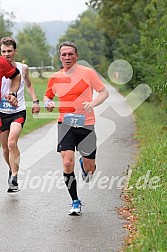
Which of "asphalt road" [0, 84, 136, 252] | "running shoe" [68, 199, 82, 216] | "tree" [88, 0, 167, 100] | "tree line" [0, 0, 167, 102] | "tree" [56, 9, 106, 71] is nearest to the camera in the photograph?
"asphalt road" [0, 84, 136, 252]

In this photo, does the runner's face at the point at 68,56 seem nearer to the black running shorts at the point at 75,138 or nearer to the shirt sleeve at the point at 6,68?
the black running shorts at the point at 75,138

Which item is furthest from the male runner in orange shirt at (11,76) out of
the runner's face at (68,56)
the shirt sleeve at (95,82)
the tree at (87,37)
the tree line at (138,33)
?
the tree at (87,37)

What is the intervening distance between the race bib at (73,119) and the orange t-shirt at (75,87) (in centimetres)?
6

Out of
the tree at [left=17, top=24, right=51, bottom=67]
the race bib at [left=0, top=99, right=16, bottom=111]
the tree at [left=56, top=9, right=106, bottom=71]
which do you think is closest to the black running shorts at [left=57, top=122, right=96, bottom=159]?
the race bib at [left=0, top=99, right=16, bottom=111]

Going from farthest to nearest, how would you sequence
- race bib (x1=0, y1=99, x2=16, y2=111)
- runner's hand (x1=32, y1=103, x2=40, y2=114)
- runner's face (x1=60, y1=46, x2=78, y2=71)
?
runner's hand (x1=32, y1=103, x2=40, y2=114)
race bib (x1=0, y1=99, x2=16, y2=111)
runner's face (x1=60, y1=46, x2=78, y2=71)

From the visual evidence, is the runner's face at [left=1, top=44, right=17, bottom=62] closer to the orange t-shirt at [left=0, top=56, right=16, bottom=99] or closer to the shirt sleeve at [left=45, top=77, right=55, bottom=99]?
the orange t-shirt at [left=0, top=56, right=16, bottom=99]

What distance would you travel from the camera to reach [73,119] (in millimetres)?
7801

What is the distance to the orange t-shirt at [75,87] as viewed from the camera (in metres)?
7.82

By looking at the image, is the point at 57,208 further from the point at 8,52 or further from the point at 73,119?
the point at 8,52

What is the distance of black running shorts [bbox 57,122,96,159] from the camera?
7.86 metres

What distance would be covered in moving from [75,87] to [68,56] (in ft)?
1.27

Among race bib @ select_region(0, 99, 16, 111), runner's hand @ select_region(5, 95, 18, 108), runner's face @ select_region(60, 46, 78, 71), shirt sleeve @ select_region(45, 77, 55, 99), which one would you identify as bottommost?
race bib @ select_region(0, 99, 16, 111)

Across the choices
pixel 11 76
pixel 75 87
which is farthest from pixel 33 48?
pixel 75 87

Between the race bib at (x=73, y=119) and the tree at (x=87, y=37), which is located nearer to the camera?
the race bib at (x=73, y=119)
